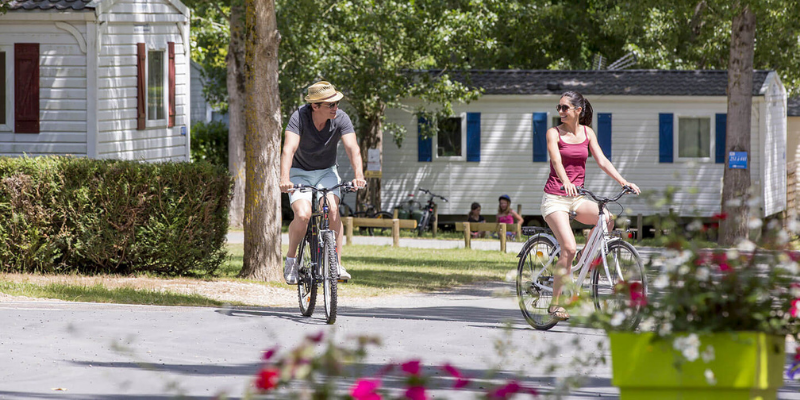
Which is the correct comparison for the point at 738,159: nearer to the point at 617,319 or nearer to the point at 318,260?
the point at 318,260

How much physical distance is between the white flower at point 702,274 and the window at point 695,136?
24219mm

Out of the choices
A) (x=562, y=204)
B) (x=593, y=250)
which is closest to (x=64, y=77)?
(x=562, y=204)

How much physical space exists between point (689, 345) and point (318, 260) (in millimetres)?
5217

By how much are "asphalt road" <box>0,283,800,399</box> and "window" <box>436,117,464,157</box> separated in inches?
702

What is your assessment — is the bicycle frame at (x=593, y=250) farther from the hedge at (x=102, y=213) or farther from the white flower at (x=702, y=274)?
the hedge at (x=102, y=213)

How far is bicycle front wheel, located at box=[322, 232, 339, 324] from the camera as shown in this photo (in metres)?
7.93

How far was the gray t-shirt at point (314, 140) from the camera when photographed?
842 centimetres

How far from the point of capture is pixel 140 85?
17750 mm

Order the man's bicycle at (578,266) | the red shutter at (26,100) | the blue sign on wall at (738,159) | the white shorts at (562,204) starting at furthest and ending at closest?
the blue sign on wall at (738,159)
the red shutter at (26,100)
the white shorts at (562,204)
the man's bicycle at (578,266)

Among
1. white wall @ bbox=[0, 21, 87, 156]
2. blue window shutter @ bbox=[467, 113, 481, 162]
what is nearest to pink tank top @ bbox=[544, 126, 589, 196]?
white wall @ bbox=[0, 21, 87, 156]

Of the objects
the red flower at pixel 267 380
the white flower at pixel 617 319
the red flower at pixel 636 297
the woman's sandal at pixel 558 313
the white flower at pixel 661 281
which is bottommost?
the woman's sandal at pixel 558 313

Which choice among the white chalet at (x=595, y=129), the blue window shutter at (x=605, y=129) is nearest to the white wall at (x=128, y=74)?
the white chalet at (x=595, y=129)

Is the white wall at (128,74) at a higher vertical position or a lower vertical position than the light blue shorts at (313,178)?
higher

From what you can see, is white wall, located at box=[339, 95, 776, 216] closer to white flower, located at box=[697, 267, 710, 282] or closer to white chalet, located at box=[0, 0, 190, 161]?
white chalet, located at box=[0, 0, 190, 161]
